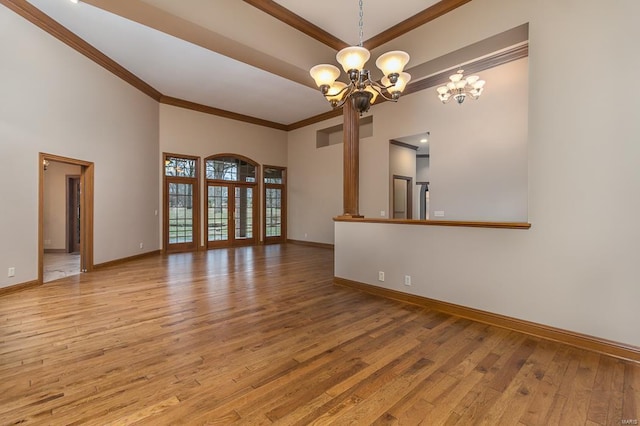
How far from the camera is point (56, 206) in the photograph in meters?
7.79

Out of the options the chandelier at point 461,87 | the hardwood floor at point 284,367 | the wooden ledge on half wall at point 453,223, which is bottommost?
the hardwood floor at point 284,367

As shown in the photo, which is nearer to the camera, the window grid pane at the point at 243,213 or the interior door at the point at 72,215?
the interior door at the point at 72,215

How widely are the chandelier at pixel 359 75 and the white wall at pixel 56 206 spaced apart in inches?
320

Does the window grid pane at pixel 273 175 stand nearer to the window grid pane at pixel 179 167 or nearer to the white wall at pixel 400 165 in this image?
the window grid pane at pixel 179 167

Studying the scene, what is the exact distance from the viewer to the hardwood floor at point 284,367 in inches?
67.3

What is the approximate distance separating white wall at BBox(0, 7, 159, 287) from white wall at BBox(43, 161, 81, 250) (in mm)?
2699

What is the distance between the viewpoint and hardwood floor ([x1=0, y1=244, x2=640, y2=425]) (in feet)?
5.61

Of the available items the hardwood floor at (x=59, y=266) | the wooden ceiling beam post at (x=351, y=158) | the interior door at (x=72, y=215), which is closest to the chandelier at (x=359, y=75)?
the wooden ceiling beam post at (x=351, y=158)

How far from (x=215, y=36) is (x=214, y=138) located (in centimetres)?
568

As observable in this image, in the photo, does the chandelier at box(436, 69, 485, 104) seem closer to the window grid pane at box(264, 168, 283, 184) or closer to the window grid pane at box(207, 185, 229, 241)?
the window grid pane at box(264, 168, 283, 184)

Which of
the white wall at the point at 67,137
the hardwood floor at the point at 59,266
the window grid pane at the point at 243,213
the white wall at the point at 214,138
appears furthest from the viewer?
the window grid pane at the point at 243,213

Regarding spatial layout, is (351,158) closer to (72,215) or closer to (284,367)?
(284,367)

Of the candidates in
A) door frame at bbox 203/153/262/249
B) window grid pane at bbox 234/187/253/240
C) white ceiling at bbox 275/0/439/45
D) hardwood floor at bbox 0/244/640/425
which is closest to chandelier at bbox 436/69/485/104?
white ceiling at bbox 275/0/439/45

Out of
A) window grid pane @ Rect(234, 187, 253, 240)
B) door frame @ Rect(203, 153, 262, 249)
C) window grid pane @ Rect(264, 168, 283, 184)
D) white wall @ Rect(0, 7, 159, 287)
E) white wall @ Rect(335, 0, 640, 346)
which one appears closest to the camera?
white wall @ Rect(335, 0, 640, 346)
